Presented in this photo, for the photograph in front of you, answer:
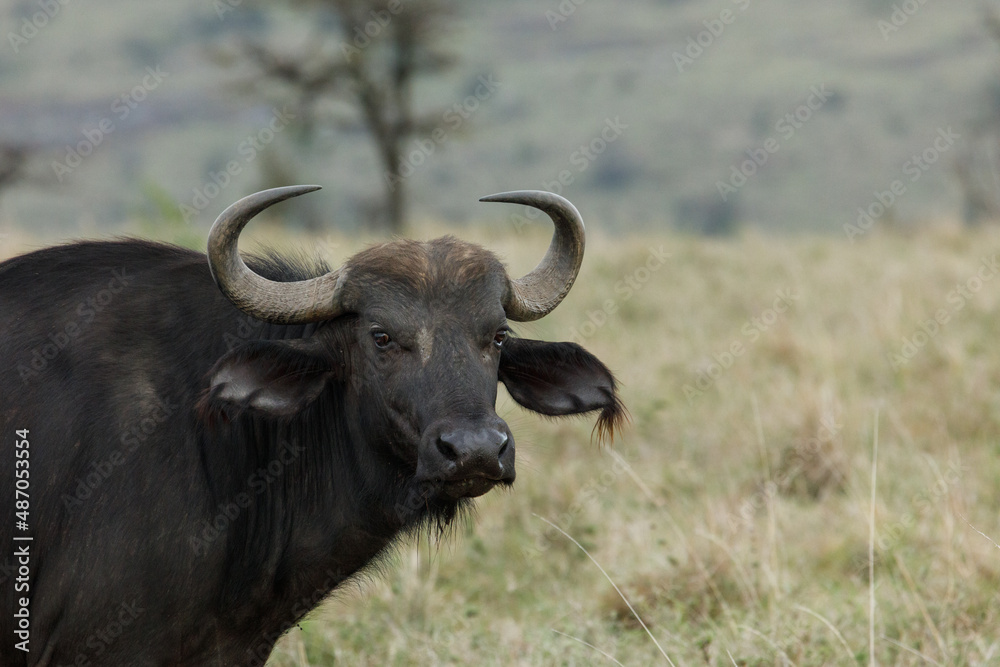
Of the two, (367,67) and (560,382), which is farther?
(367,67)

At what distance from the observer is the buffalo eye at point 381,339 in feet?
13.8

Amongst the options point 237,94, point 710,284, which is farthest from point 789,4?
point 710,284

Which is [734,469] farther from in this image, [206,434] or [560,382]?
[206,434]

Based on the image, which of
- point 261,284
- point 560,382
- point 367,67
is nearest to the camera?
point 261,284

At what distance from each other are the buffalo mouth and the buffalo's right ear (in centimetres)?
78

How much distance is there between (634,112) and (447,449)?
74.2m

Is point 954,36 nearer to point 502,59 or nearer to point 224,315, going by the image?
point 502,59

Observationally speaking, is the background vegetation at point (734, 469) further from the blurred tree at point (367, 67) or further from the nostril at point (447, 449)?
the nostril at point (447, 449)

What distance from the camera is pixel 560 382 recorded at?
484 centimetres

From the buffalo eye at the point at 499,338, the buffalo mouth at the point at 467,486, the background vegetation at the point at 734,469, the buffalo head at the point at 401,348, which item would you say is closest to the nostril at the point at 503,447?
the buffalo head at the point at 401,348

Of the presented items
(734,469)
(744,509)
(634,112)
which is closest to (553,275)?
(744,509)

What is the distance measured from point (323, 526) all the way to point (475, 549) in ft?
8.39

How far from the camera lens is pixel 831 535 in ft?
22.0

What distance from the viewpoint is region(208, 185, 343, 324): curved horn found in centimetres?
401
